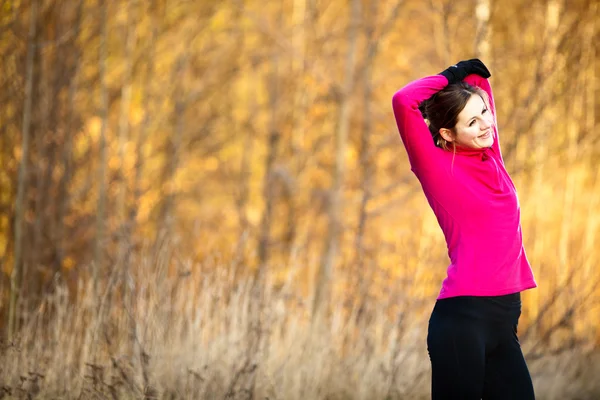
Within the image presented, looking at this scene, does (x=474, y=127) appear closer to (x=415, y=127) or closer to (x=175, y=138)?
(x=415, y=127)

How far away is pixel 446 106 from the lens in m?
2.59

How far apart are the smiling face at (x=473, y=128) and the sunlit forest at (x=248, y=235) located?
6.53 ft

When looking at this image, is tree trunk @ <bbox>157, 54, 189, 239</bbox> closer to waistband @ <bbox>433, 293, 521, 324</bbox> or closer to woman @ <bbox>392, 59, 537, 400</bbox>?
woman @ <bbox>392, 59, 537, 400</bbox>

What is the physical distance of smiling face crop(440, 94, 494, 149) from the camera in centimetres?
253

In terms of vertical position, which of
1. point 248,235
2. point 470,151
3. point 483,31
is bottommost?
point 248,235

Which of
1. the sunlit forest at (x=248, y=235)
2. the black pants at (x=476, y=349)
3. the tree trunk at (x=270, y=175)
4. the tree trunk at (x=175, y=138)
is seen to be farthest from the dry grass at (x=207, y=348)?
the tree trunk at (x=175, y=138)

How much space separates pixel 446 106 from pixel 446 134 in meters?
0.09

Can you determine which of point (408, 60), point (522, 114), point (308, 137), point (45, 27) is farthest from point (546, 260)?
point (308, 137)

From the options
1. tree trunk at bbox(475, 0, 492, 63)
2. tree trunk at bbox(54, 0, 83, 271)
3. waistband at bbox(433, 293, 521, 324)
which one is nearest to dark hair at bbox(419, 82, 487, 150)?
waistband at bbox(433, 293, 521, 324)

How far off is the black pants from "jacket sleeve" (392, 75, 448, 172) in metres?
0.45

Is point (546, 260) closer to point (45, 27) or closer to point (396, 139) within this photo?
point (396, 139)

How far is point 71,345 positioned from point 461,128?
2.67 metres

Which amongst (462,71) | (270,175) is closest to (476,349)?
(462,71)

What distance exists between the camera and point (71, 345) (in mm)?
4277
